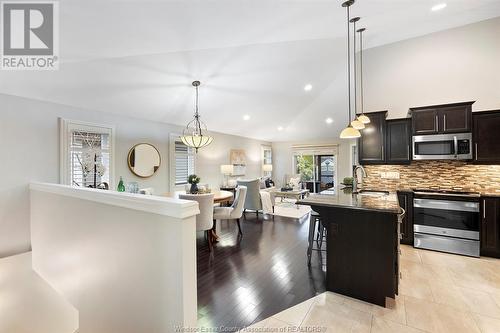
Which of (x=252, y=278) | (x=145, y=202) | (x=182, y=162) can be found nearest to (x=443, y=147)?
(x=252, y=278)

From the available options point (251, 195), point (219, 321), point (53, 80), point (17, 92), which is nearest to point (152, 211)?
point (219, 321)

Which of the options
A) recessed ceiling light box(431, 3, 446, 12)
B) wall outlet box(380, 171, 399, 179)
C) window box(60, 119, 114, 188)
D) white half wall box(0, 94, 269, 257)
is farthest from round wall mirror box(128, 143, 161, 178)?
recessed ceiling light box(431, 3, 446, 12)

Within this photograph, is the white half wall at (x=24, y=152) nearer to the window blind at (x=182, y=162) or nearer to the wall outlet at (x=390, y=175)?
the window blind at (x=182, y=162)

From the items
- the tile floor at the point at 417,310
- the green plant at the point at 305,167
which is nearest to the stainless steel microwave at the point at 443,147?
the tile floor at the point at 417,310

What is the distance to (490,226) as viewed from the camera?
332cm

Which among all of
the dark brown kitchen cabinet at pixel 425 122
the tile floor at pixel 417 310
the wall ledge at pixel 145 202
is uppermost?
the dark brown kitchen cabinet at pixel 425 122

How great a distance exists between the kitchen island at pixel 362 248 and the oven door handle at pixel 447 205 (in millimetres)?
1882

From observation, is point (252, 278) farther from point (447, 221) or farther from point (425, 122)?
point (425, 122)

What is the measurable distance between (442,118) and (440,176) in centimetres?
102

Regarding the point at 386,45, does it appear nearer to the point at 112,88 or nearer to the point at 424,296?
the point at 424,296

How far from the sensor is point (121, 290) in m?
1.79

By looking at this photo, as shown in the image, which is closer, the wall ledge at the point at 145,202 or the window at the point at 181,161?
the wall ledge at the point at 145,202

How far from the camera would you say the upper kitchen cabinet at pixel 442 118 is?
350cm

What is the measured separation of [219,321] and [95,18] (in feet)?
10.3
